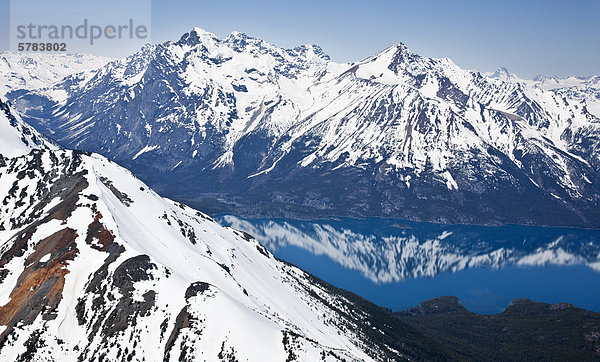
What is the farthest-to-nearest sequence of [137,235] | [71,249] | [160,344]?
[137,235] < [71,249] < [160,344]

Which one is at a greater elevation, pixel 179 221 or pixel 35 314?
pixel 179 221

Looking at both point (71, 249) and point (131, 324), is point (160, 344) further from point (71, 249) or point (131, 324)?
point (71, 249)

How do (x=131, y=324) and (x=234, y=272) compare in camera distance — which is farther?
(x=234, y=272)

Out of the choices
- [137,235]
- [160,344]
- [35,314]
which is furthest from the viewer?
[137,235]

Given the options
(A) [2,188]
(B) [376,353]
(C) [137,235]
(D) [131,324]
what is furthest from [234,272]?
(A) [2,188]

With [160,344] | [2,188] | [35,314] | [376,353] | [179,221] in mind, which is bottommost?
[376,353]

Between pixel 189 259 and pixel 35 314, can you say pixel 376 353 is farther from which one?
pixel 35 314

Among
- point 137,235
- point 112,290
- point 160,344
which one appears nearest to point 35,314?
point 112,290
